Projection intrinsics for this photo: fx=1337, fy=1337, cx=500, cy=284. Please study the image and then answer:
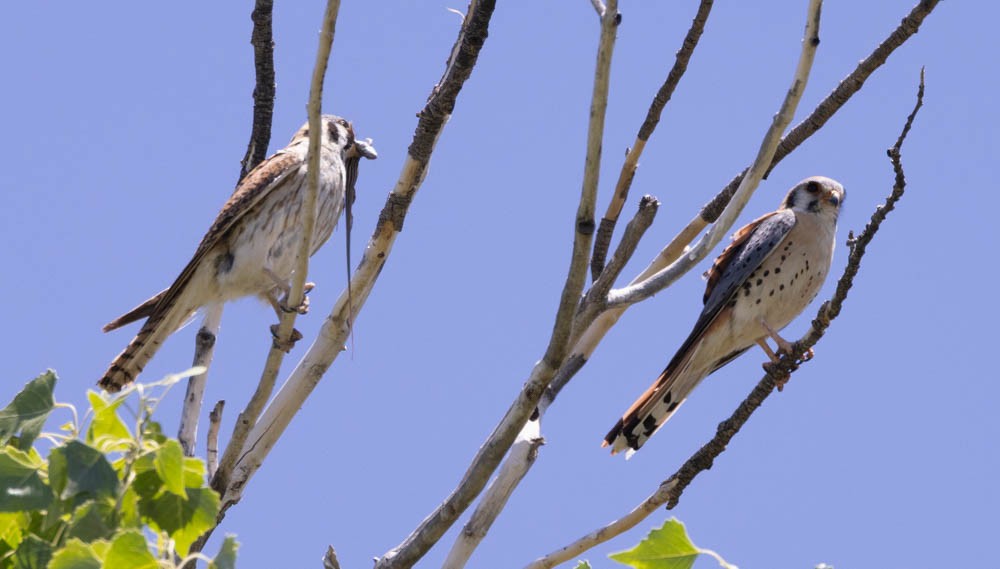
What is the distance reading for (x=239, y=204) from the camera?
6.10 meters

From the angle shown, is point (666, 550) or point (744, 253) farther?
point (744, 253)

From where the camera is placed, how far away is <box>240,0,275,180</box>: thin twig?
513cm

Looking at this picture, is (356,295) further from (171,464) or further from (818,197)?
(818,197)

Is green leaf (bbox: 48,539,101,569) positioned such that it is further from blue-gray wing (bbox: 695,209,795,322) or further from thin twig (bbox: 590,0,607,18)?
blue-gray wing (bbox: 695,209,795,322)

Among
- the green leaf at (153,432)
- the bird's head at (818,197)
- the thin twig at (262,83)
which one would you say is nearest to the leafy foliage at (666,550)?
the green leaf at (153,432)

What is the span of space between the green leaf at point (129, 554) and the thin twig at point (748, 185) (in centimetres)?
184

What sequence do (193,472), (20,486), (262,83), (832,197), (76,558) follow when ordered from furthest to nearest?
(832,197), (262,83), (193,472), (20,486), (76,558)

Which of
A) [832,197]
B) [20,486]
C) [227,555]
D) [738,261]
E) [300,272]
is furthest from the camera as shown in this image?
[832,197]

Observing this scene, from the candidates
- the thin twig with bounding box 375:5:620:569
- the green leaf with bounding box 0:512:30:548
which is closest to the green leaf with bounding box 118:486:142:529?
the green leaf with bounding box 0:512:30:548

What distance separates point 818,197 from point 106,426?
5608 millimetres

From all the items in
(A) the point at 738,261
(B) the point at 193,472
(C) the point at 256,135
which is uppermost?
(A) the point at 738,261

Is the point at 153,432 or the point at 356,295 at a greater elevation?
the point at 356,295

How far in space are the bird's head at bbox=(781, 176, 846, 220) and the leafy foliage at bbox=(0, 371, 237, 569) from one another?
542cm

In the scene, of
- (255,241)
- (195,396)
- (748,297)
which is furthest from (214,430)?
(748,297)
